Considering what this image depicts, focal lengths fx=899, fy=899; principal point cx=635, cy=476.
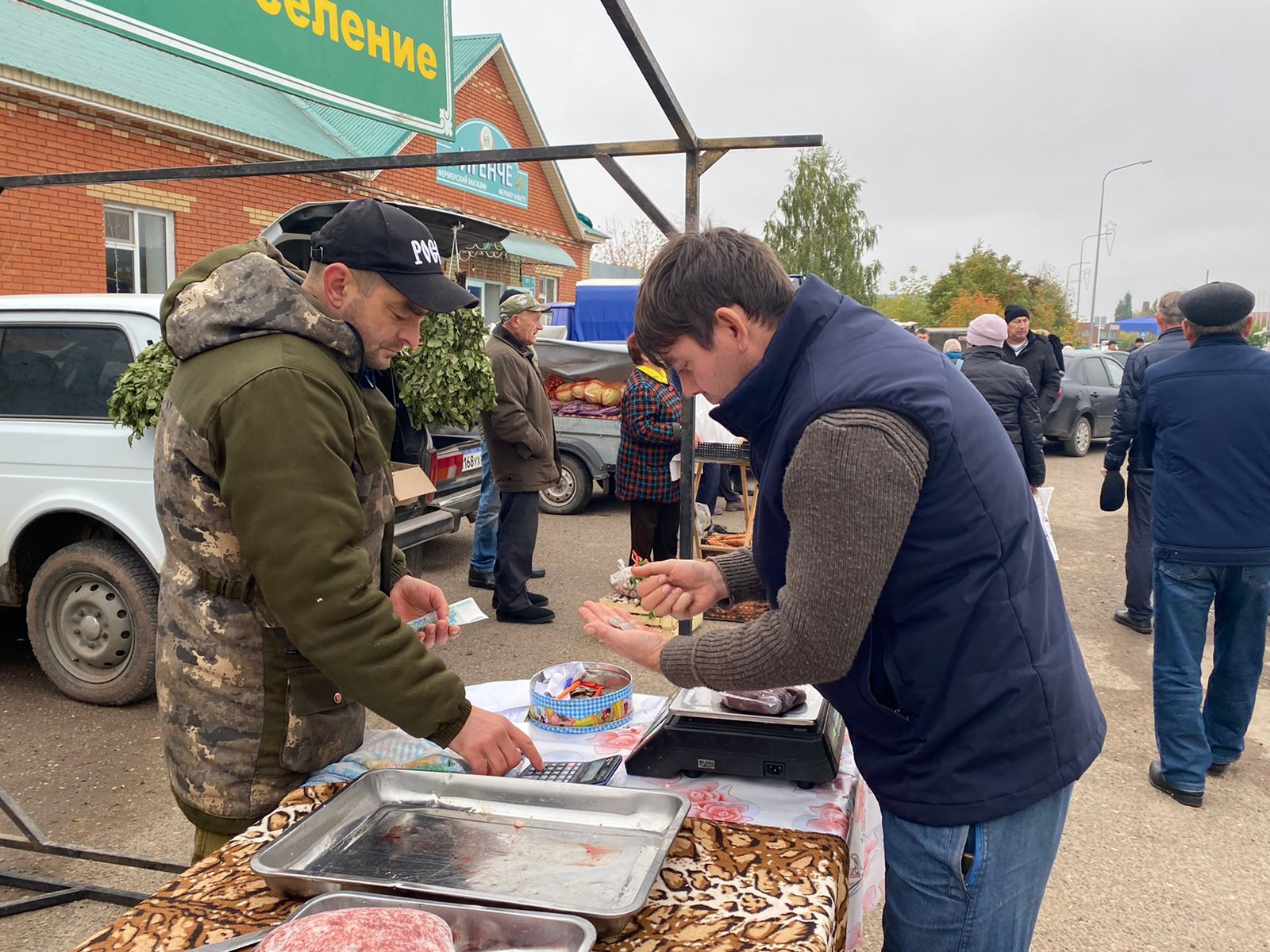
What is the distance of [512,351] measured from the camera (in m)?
6.32

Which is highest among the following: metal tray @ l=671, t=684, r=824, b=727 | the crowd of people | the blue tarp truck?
the blue tarp truck

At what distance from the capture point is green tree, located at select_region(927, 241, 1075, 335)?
3844cm

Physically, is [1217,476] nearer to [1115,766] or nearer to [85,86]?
[1115,766]

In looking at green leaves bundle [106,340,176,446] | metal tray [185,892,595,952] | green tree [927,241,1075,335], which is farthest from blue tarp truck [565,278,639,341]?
green tree [927,241,1075,335]

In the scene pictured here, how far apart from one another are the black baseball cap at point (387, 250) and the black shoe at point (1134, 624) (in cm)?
609

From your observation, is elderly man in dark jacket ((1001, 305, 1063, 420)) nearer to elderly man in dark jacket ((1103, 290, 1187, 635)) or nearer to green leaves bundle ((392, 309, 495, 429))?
elderly man in dark jacket ((1103, 290, 1187, 635))

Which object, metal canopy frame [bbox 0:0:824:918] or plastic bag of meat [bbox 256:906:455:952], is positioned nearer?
plastic bag of meat [bbox 256:906:455:952]

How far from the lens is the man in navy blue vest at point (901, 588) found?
139cm

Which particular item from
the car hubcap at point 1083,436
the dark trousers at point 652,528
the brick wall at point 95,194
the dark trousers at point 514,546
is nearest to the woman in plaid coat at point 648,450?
the dark trousers at point 652,528

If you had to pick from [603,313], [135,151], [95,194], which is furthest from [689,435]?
[135,151]

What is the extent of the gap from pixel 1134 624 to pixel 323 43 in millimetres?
6248

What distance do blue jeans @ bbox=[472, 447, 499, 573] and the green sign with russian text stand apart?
Result: 3.83 metres

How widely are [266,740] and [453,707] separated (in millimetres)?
451

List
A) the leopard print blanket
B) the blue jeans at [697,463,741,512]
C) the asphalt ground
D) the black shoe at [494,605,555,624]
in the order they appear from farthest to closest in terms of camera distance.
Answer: the blue jeans at [697,463,741,512] < the black shoe at [494,605,555,624] < the asphalt ground < the leopard print blanket
